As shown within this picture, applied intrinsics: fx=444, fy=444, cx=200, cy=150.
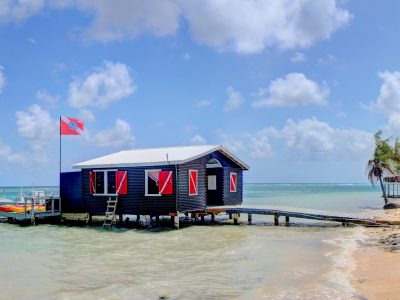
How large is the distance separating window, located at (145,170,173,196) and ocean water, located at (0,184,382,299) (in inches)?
77.5

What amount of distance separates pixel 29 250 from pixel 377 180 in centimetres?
3352

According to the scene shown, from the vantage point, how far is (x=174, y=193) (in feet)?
71.3

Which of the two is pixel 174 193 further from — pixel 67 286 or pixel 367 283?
pixel 367 283

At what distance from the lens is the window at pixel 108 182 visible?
2295 centimetres

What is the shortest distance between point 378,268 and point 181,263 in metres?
5.80

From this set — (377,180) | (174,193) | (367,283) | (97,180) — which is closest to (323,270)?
(367,283)

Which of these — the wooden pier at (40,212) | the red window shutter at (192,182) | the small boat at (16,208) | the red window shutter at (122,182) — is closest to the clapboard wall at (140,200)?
the red window shutter at (122,182)

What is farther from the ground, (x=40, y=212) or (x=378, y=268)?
(x=40, y=212)

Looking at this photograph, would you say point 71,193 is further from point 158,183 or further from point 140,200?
point 158,183

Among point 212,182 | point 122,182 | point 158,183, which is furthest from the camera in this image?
point 212,182

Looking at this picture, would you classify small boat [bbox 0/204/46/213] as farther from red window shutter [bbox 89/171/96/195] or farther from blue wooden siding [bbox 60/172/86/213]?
red window shutter [bbox 89/171/96/195]

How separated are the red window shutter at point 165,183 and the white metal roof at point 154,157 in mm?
541

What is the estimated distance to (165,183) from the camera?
2167 cm

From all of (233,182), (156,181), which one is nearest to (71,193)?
(156,181)
